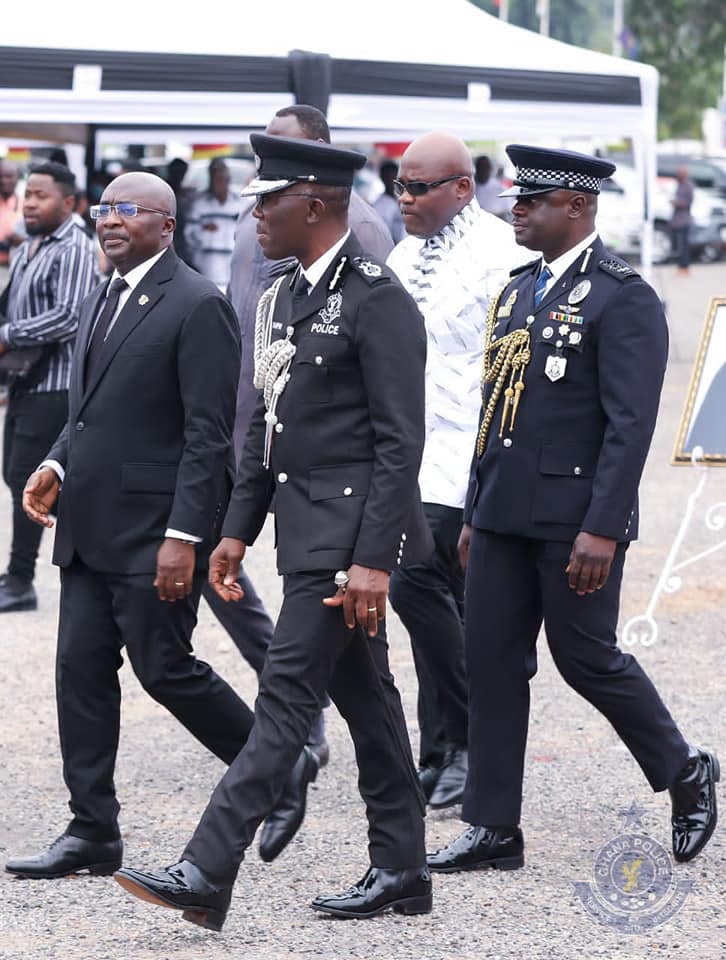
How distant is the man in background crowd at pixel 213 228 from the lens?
17484 mm

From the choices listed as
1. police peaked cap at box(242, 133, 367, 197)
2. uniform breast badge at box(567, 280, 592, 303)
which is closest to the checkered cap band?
uniform breast badge at box(567, 280, 592, 303)

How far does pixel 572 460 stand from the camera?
4477 mm

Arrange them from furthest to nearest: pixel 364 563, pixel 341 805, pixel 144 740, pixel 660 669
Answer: pixel 660 669, pixel 144 740, pixel 341 805, pixel 364 563

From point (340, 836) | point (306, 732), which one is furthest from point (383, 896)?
point (340, 836)

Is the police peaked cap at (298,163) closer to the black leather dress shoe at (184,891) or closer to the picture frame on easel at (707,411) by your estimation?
the black leather dress shoe at (184,891)

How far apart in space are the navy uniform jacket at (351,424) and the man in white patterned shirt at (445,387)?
40.8 inches

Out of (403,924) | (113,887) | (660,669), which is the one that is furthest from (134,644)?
(660,669)

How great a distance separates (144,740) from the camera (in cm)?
592

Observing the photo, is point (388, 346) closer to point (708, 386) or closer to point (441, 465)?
point (441, 465)

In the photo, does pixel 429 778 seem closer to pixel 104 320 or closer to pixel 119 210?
pixel 104 320

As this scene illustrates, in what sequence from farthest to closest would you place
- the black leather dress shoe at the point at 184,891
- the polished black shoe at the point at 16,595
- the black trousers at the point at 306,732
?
1. the polished black shoe at the point at 16,595
2. the black trousers at the point at 306,732
3. the black leather dress shoe at the point at 184,891

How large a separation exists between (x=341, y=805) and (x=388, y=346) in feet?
5.67

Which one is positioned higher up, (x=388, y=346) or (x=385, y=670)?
(x=388, y=346)

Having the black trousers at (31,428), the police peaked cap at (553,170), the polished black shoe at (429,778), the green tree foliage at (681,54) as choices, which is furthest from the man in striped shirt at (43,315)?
the green tree foliage at (681,54)
